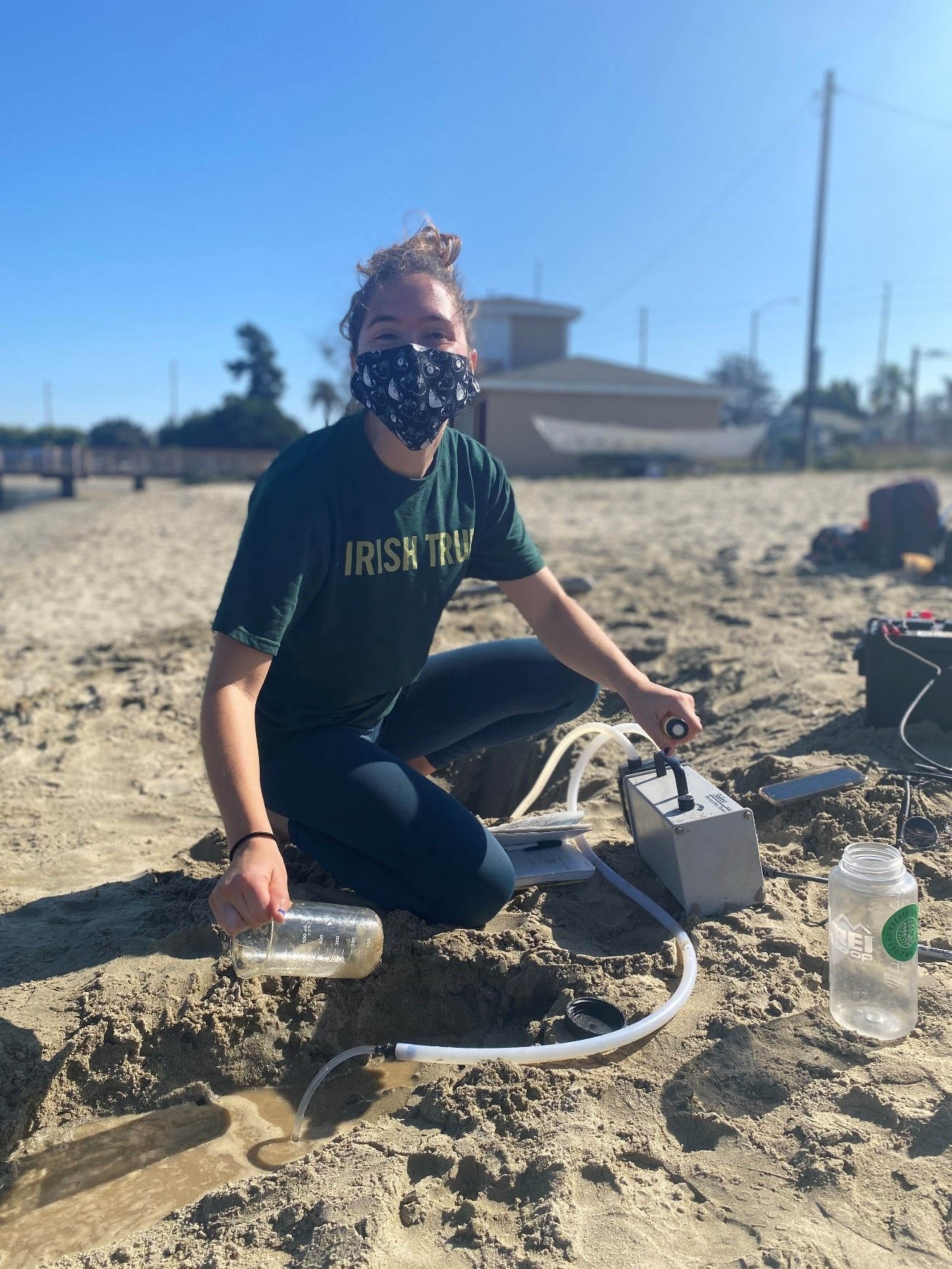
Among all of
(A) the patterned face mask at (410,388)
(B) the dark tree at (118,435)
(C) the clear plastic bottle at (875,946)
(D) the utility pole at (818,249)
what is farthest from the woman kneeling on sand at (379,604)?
(B) the dark tree at (118,435)

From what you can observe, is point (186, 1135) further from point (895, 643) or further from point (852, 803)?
point (895, 643)

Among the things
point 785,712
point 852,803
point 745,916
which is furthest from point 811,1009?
point 785,712

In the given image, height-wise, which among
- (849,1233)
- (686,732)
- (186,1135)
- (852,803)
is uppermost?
(686,732)

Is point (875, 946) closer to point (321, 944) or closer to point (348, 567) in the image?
point (321, 944)

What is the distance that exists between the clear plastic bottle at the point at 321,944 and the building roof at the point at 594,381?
26.9 m

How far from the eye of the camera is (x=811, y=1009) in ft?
6.81

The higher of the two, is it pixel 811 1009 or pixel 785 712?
pixel 785 712

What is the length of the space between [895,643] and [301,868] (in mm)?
2067

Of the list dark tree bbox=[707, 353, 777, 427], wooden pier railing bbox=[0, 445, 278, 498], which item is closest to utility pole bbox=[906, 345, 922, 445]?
dark tree bbox=[707, 353, 777, 427]

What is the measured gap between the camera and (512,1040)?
2168mm

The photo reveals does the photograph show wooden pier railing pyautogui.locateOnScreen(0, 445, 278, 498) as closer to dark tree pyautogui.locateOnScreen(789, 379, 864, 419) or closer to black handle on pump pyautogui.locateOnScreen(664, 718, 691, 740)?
black handle on pump pyautogui.locateOnScreen(664, 718, 691, 740)

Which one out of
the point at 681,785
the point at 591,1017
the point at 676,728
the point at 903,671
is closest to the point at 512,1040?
the point at 591,1017

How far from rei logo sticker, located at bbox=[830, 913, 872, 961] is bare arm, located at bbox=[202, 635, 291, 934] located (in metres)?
1.19

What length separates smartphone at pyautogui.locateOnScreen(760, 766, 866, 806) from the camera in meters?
2.83
